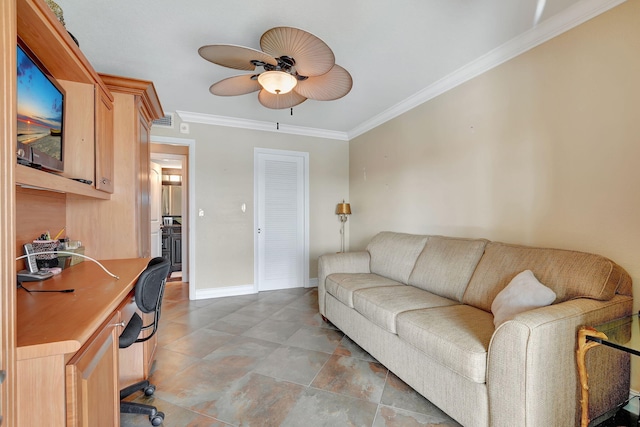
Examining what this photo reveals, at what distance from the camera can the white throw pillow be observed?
148 centimetres

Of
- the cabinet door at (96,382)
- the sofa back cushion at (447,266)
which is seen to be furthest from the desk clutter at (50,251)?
the sofa back cushion at (447,266)

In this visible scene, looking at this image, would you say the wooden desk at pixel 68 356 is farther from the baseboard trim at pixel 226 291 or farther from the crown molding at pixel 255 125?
the crown molding at pixel 255 125

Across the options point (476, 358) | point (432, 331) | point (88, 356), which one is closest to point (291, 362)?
point (432, 331)

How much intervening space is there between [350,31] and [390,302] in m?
1.99

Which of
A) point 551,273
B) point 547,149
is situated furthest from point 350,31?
point 551,273

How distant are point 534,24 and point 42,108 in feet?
9.78

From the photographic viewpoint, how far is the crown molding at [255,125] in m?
3.76

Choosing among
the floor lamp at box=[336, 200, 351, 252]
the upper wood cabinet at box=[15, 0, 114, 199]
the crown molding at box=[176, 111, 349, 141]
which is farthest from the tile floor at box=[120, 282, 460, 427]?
the crown molding at box=[176, 111, 349, 141]

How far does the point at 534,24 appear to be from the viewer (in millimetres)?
1933

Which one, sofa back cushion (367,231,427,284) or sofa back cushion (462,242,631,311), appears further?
sofa back cushion (367,231,427,284)

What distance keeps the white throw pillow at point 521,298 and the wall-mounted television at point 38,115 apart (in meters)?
2.31

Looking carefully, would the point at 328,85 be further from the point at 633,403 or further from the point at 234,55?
the point at 633,403

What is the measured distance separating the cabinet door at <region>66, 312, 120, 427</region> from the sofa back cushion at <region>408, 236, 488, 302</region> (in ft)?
7.04

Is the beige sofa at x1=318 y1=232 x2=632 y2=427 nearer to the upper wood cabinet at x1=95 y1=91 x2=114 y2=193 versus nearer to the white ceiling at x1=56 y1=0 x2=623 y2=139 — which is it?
the white ceiling at x1=56 y1=0 x2=623 y2=139
